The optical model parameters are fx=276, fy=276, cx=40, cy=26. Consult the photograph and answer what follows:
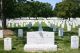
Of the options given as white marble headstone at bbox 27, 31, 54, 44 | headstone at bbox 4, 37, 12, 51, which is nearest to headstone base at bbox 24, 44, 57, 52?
white marble headstone at bbox 27, 31, 54, 44

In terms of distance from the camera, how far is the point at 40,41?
48.7ft

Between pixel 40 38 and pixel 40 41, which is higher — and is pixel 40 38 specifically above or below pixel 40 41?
above

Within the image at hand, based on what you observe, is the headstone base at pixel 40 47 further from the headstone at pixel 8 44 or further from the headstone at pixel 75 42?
the headstone at pixel 75 42

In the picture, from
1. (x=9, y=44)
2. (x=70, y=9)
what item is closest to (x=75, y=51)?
(x=9, y=44)

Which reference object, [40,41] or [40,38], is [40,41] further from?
[40,38]

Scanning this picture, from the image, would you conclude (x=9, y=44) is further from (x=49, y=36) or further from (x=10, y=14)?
(x=10, y=14)

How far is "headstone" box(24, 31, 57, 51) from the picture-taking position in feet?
48.4

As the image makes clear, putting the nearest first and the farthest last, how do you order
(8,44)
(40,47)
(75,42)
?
(40,47) < (8,44) < (75,42)

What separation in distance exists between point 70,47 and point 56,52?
6.02ft

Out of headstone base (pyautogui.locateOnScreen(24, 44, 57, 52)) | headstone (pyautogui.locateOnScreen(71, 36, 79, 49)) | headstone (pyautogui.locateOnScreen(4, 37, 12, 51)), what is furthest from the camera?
headstone (pyautogui.locateOnScreen(71, 36, 79, 49))

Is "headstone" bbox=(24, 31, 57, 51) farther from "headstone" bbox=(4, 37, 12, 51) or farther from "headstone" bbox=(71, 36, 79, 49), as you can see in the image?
"headstone" bbox=(71, 36, 79, 49)

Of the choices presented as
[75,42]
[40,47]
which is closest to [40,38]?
[40,47]

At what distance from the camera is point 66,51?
1453cm

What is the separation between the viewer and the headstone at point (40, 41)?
580 inches
